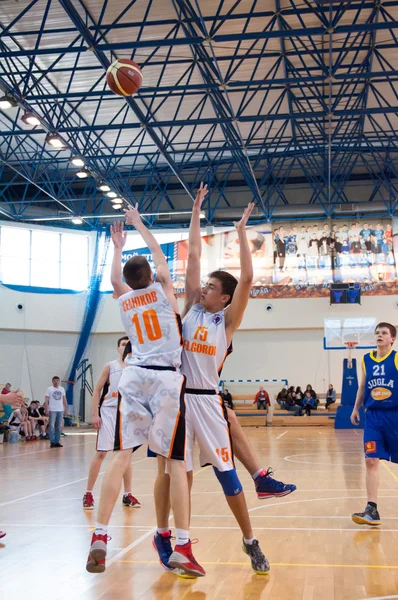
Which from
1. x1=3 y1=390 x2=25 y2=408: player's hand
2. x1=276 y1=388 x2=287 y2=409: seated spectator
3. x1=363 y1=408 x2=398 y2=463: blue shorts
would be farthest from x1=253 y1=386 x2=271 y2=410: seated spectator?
x1=3 y1=390 x2=25 y2=408: player's hand

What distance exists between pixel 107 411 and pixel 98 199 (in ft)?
75.6

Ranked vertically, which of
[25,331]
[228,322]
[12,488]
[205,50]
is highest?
[205,50]

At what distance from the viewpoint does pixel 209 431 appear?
4.32 m

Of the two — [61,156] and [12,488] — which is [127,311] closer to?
[12,488]

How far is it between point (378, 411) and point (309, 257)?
21969 mm

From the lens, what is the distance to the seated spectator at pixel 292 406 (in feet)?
82.7

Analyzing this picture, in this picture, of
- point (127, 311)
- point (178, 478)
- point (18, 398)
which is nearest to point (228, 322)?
point (127, 311)

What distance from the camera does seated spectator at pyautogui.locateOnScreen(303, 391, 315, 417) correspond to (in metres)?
25.2

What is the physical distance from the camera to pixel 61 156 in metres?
25.5

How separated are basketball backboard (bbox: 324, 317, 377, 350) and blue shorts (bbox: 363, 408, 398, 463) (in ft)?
60.4

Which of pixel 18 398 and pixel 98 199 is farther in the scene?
pixel 98 199

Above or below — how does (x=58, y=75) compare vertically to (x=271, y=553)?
above

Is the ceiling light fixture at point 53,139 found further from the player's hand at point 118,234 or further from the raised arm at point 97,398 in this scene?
the player's hand at point 118,234

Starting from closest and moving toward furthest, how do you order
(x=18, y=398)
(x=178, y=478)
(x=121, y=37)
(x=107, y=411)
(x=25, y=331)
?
(x=178, y=478)
(x=18, y=398)
(x=107, y=411)
(x=121, y=37)
(x=25, y=331)
